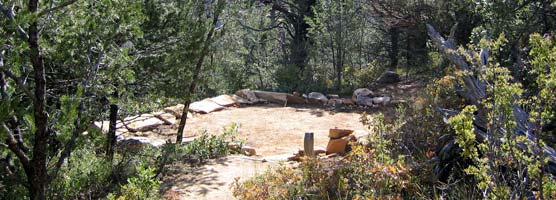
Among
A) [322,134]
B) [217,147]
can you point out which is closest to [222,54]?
[217,147]

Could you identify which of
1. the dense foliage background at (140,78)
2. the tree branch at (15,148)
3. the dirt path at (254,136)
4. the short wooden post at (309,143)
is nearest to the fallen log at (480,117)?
the dense foliage background at (140,78)

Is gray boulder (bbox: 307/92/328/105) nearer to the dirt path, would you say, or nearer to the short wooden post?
the dirt path

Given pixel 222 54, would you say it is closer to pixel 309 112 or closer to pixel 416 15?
pixel 309 112

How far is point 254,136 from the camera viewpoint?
9266mm

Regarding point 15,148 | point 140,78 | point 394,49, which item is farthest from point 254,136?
point 394,49

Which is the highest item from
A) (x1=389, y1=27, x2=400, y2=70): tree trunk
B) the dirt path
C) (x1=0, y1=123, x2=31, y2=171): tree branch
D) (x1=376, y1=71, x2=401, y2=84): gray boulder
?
(x1=389, y1=27, x2=400, y2=70): tree trunk

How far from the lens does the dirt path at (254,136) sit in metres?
5.59

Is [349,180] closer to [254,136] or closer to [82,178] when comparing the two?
[82,178]

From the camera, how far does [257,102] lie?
1240 cm

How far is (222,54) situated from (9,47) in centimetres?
441

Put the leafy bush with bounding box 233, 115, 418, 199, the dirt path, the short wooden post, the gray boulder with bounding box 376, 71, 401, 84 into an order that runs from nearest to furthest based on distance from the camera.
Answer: the leafy bush with bounding box 233, 115, 418, 199 < the dirt path < the short wooden post < the gray boulder with bounding box 376, 71, 401, 84

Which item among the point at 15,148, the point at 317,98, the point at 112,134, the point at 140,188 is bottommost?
the point at 140,188

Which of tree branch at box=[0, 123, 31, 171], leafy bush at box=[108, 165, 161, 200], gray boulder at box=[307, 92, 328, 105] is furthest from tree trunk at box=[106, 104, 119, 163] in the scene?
gray boulder at box=[307, 92, 328, 105]

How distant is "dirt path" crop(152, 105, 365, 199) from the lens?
559cm
